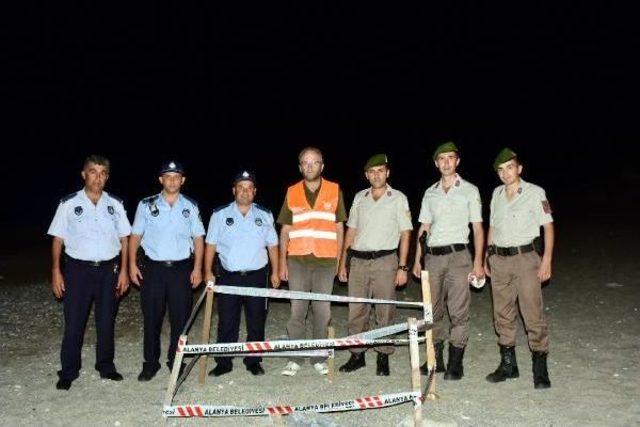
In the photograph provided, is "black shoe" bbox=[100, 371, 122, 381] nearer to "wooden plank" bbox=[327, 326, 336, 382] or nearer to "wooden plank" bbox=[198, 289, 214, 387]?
"wooden plank" bbox=[198, 289, 214, 387]

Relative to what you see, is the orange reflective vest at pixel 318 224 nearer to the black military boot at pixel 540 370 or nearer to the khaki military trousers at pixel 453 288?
the khaki military trousers at pixel 453 288

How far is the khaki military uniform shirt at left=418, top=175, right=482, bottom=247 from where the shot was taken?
21.8ft

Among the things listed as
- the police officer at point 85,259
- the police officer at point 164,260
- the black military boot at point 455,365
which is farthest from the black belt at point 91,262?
the black military boot at point 455,365

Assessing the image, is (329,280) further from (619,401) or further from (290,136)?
(290,136)

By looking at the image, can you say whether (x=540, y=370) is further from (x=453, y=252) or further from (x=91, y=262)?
(x=91, y=262)

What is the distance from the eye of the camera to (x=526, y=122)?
219ft

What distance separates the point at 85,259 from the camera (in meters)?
6.53

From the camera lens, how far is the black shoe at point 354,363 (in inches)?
280

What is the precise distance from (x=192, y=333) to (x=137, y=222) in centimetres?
279

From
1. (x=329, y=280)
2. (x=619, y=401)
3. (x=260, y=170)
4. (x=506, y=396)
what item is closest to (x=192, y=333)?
(x=329, y=280)

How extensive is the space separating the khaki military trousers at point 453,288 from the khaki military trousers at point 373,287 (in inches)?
17.5

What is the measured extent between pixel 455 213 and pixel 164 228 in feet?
10.1

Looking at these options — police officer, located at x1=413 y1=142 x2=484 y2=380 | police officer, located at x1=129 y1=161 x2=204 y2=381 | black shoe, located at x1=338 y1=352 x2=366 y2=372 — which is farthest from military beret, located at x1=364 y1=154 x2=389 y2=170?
black shoe, located at x1=338 y1=352 x2=366 y2=372

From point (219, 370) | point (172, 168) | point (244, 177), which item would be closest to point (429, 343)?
point (219, 370)
